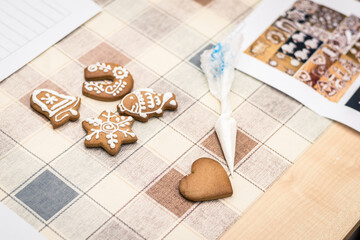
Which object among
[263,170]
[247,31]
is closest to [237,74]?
[247,31]

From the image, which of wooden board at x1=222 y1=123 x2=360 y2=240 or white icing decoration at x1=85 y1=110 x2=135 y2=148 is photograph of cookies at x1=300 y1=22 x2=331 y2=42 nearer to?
wooden board at x1=222 y1=123 x2=360 y2=240

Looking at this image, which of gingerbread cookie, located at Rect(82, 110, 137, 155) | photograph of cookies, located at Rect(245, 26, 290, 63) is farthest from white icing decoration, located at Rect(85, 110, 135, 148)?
photograph of cookies, located at Rect(245, 26, 290, 63)

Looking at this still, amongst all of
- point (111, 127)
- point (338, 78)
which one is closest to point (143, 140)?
point (111, 127)

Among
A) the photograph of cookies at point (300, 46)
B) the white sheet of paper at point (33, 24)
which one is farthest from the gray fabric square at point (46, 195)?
the photograph of cookies at point (300, 46)

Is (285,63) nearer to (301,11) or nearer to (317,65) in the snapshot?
(317,65)

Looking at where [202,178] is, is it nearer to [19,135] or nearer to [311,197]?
[311,197]
